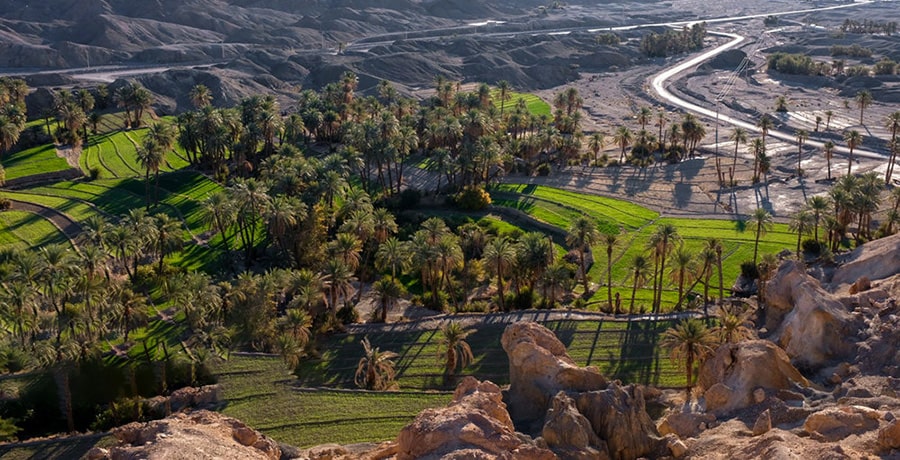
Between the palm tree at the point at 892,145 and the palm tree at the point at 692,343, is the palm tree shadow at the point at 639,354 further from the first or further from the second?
the palm tree at the point at 892,145

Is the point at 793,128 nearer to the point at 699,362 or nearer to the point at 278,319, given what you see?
the point at 699,362

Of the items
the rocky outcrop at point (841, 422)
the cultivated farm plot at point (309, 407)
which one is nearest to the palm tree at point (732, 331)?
the rocky outcrop at point (841, 422)

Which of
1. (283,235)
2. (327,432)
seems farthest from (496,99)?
(327,432)

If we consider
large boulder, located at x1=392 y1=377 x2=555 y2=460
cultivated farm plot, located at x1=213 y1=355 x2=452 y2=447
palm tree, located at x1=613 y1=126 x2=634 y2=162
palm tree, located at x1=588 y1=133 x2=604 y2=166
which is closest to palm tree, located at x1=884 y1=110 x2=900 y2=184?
palm tree, located at x1=613 y1=126 x2=634 y2=162

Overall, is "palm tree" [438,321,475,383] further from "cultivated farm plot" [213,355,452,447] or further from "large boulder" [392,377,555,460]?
"large boulder" [392,377,555,460]

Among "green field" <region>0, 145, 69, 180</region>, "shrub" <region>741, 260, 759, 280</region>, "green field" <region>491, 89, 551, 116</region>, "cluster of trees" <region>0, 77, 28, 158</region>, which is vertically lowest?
"shrub" <region>741, 260, 759, 280</region>

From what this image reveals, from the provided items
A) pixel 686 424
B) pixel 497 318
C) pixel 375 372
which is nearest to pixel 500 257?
pixel 497 318

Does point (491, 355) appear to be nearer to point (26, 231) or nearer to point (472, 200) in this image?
point (472, 200)
